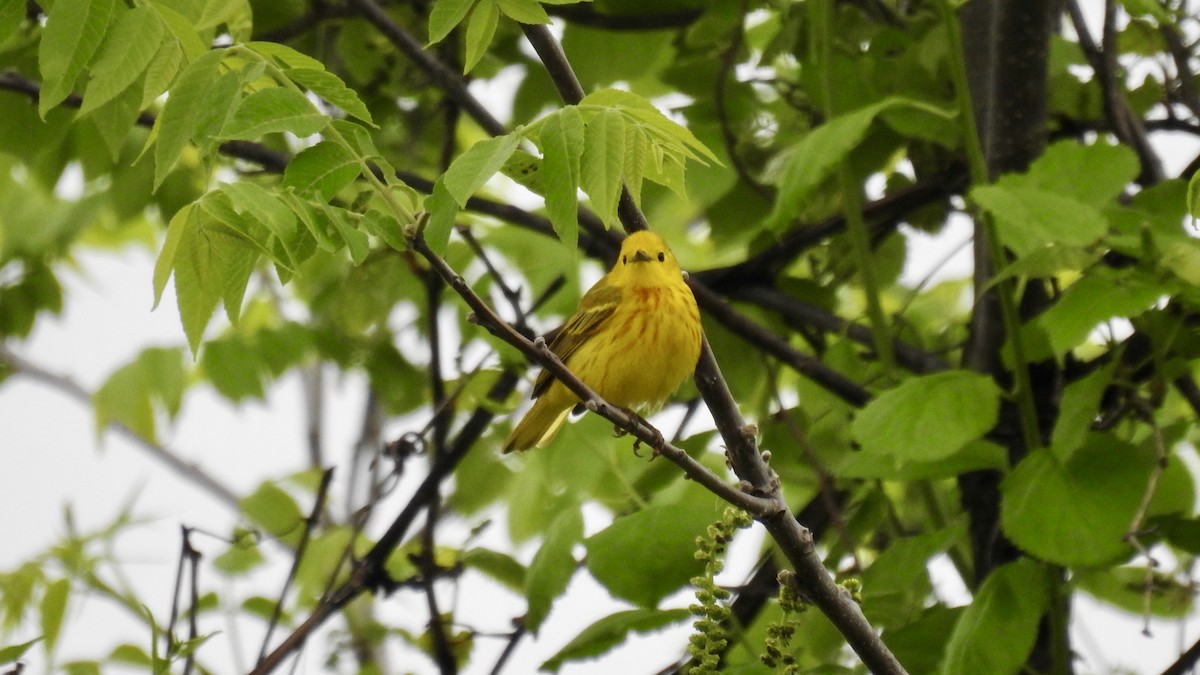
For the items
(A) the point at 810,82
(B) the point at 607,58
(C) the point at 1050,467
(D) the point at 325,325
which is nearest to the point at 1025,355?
(C) the point at 1050,467

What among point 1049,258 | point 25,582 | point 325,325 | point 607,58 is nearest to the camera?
point 1049,258

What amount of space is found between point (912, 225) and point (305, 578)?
8.13 feet

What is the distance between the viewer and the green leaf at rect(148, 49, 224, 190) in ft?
7.22

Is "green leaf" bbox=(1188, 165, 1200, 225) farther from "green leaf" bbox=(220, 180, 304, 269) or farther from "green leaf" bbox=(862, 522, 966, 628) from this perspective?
"green leaf" bbox=(220, 180, 304, 269)

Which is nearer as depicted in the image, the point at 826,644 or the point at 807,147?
the point at 807,147

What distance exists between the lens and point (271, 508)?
182 inches

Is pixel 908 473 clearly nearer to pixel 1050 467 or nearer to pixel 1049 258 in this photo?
pixel 1050 467

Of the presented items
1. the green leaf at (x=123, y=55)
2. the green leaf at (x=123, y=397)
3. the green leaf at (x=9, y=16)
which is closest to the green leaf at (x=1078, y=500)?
the green leaf at (x=123, y=55)

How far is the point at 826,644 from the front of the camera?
335cm

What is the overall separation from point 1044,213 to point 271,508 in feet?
9.92

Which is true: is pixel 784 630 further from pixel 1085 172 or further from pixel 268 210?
pixel 1085 172

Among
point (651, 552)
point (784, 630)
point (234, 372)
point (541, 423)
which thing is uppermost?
point (234, 372)

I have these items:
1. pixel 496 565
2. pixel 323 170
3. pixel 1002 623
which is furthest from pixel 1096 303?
pixel 496 565

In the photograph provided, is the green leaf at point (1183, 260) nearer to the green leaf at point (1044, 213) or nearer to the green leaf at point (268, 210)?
the green leaf at point (1044, 213)
